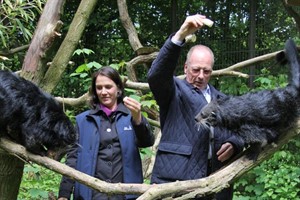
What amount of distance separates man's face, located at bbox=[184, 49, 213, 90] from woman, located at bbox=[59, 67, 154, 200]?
281 mm

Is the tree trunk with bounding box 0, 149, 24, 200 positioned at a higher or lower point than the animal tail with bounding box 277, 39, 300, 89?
lower

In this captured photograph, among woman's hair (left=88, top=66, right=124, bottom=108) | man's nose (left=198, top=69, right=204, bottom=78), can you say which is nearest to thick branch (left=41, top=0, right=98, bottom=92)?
woman's hair (left=88, top=66, right=124, bottom=108)

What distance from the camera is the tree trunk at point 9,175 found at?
7.14ft

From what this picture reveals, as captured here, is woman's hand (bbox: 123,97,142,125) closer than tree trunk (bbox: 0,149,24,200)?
Yes

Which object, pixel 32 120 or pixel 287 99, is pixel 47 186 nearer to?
pixel 32 120

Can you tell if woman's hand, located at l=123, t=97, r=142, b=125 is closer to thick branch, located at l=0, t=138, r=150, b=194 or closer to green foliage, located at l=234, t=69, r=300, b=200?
thick branch, located at l=0, t=138, r=150, b=194

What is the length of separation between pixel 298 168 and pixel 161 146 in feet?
9.32

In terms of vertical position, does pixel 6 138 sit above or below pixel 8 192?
above

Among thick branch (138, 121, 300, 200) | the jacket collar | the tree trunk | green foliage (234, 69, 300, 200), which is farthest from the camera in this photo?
green foliage (234, 69, 300, 200)

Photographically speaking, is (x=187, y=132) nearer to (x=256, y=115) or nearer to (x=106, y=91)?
(x=256, y=115)

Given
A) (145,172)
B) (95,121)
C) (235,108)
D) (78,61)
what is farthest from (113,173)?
(78,61)

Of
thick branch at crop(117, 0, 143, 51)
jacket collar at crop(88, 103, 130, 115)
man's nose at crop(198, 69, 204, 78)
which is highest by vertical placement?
thick branch at crop(117, 0, 143, 51)

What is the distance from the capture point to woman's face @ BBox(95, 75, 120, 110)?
199cm

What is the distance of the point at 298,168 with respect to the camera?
423cm
